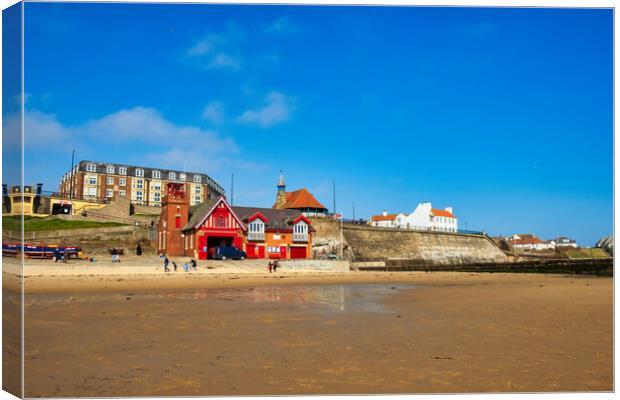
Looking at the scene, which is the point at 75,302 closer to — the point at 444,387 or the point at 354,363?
the point at 354,363

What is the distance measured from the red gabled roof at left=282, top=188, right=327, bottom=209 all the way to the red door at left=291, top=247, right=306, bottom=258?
22.3 m

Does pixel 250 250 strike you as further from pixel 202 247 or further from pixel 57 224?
pixel 57 224

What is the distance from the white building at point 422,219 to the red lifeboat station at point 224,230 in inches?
1915

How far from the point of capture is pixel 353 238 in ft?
206

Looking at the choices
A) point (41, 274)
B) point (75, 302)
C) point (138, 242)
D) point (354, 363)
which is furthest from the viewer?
point (138, 242)

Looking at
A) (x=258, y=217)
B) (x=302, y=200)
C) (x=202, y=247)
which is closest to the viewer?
(x=202, y=247)

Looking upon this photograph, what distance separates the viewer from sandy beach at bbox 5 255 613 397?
226 inches

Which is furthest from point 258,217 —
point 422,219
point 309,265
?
point 422,219

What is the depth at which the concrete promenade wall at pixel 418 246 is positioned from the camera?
205 feet

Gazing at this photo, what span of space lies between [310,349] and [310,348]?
0.08 meters

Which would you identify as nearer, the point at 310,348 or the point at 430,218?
the point at 310,348

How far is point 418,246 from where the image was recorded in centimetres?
6912

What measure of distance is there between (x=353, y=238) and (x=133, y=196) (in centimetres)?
4036

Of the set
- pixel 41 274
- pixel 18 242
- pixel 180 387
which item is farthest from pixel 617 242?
pixel 41 274
